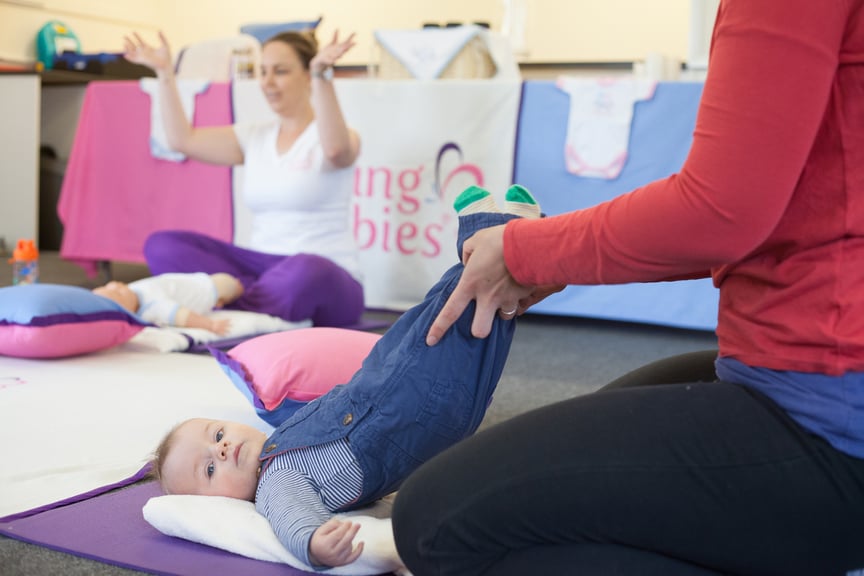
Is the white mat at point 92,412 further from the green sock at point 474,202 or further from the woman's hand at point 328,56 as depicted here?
the woman's hand at point 328,56

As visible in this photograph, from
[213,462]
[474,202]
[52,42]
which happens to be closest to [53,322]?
[213,462]

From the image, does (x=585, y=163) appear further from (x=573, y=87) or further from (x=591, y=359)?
(x=591, y=359)

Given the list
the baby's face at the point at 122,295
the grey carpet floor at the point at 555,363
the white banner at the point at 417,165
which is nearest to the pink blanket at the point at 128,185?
the grey carpet floor at the point at 555,363

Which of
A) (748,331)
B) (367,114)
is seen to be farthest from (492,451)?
(367,114)

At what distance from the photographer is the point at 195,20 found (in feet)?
22.4

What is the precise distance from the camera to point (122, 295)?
2547 mm

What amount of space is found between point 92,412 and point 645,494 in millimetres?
1291

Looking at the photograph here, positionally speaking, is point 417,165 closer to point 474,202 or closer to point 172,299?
point 172,299

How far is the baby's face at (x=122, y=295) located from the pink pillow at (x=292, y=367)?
34.3 inches

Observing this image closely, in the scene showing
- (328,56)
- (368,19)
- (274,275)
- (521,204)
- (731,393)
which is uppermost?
(368,19)

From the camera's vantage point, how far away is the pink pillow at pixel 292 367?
164cm

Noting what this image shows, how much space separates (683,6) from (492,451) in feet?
17.0

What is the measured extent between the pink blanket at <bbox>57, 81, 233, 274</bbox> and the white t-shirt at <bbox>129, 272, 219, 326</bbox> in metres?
0.88

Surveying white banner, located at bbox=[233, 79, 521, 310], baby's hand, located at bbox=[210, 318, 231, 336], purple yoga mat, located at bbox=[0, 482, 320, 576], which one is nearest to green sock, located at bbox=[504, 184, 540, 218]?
purple yoga mat, located at bbox=[0, 482, 320, 576]
